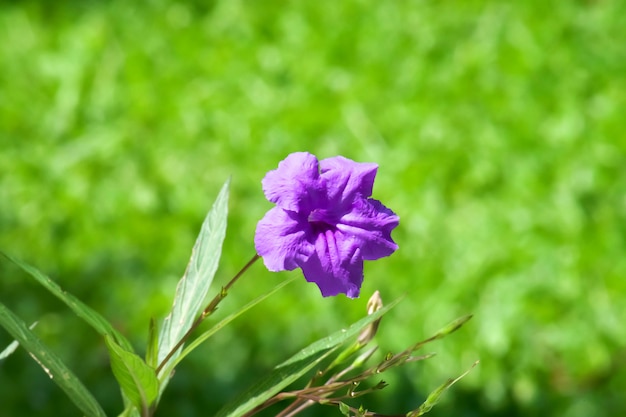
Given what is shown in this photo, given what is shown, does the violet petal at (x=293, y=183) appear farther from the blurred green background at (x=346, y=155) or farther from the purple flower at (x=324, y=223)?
the blurred green background at (x=346, y=155)

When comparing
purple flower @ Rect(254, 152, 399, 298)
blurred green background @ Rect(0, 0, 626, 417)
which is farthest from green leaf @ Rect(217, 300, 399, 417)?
blurred green background @ Rect(0, 0, 626, 417)

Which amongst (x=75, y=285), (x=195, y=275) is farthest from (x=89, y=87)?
(x=195, y=275)

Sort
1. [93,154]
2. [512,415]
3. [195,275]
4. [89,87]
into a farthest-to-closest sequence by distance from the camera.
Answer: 1. [89,87]
2. [93,154]
3. [512,415]
4. [195,275]

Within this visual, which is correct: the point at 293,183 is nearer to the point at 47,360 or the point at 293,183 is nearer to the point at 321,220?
the point at 321,220

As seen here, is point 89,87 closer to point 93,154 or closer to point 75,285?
point 93,154

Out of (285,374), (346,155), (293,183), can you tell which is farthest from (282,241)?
(346,155)

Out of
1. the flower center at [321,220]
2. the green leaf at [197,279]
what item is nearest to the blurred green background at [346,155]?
the green leaf at [197,279]
